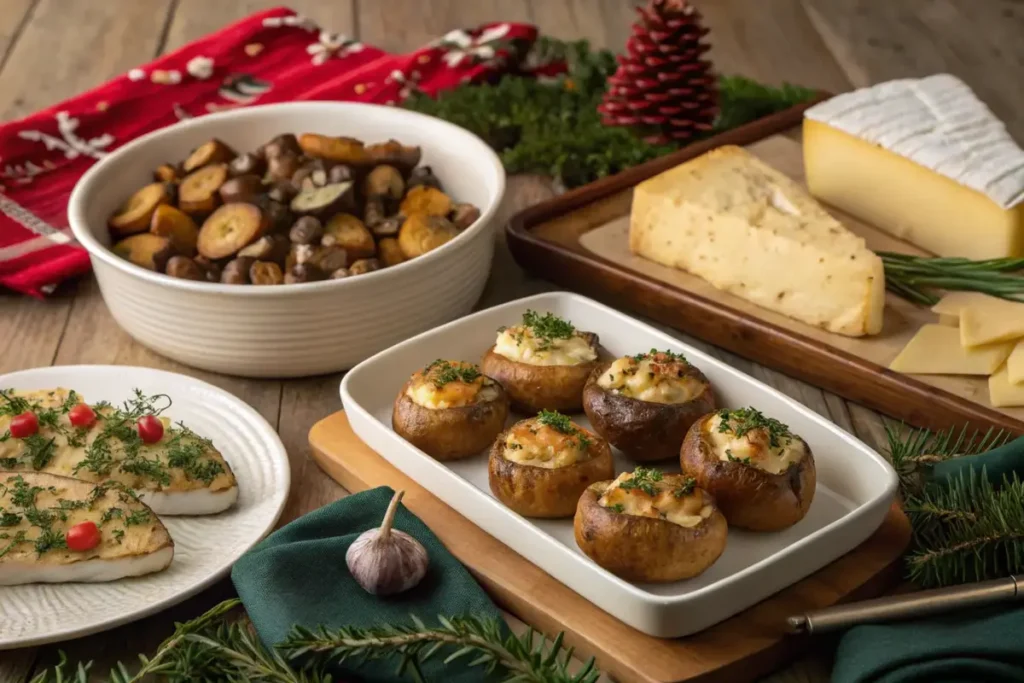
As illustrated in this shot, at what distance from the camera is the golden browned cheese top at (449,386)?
1848mm

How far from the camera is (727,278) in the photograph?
7.81ft

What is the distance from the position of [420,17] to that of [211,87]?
0.97 m

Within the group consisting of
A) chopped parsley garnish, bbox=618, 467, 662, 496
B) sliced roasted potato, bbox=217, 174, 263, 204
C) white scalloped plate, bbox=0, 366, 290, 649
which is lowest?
white scalloped plate, bbox=0, 366, 290, 649

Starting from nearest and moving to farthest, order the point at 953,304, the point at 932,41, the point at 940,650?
the point at 940,650
the point at 953,304
the point at 932,41

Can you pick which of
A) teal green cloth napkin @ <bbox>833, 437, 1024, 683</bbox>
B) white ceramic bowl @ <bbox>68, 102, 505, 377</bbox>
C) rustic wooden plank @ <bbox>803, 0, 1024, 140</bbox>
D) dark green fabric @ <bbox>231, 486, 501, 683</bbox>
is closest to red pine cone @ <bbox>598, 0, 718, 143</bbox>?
white ceramic bowl @ <bbox>68, 102, 505, 377</bbox>

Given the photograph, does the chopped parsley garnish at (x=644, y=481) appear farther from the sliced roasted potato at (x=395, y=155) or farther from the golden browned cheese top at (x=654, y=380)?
the sliced roasted potato at (x=395, y=155)

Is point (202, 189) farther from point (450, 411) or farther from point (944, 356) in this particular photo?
point (944, 356)

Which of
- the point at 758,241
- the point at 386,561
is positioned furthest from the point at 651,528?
the point at 758,241

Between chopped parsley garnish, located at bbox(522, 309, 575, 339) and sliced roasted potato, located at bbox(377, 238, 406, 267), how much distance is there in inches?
14.5

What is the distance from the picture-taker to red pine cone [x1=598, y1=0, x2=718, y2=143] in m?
2.93

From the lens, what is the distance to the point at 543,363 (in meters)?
1.96

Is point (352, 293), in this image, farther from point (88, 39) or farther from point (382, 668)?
point (88, 39)

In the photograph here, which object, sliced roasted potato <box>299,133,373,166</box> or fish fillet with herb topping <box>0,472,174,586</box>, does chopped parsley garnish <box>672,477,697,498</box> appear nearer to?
fish fillet with herb topping <box>0,472,174,586</box>

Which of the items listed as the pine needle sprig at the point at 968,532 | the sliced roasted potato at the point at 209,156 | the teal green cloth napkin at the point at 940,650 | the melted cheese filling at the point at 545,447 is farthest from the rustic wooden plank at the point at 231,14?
the teal green cloth napkin at the point at 940,650
